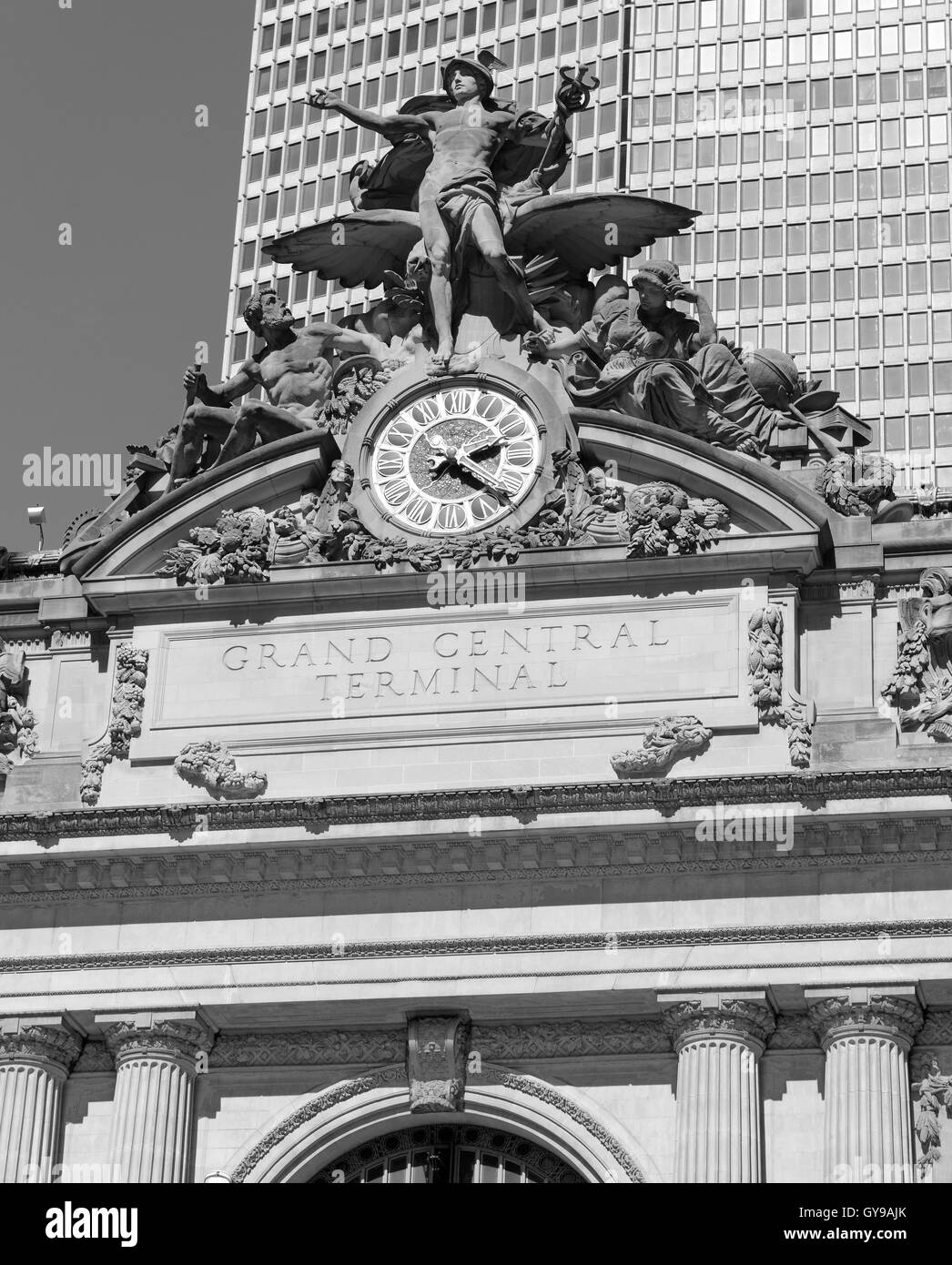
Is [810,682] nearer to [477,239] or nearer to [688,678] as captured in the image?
[688,678]

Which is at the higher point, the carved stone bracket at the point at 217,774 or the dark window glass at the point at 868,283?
the dark window glass at the point at 868,283

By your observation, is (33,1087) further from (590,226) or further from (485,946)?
(590,226)

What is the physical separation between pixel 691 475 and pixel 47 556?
988 cm

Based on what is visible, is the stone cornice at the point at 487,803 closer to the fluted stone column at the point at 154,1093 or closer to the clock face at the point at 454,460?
the fluted stone column at the point at 154,1093

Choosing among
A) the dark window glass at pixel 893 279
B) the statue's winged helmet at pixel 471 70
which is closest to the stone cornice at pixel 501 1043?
the statue's winged helmet at pixel 471 70

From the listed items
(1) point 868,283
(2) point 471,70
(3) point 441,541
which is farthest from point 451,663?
(1) point 868,283

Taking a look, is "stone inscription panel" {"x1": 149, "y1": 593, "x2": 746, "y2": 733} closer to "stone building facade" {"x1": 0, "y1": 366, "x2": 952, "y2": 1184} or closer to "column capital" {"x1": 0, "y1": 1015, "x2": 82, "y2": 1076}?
"stone building facade" {"x1": 0, "y1": 366, "x2": 952, "y2": 1184}

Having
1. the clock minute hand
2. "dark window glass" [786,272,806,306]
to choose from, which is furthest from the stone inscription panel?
"dark window glass" [786,272,806,306]

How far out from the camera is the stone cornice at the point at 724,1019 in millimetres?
39125

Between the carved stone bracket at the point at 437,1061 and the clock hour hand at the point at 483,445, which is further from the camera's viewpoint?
the clock hour hand at the point at 483,445

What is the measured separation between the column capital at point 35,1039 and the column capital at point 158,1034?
641mm

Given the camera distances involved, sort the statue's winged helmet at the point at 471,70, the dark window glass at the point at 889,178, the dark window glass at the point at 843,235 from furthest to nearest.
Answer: the dark window glass at the point at 889,178, the dark window glass at the point at 843,235, the statue's winged helmet at the point at 471,70

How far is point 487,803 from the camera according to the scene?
4025 centimetres

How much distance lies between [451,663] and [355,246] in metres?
7.76
